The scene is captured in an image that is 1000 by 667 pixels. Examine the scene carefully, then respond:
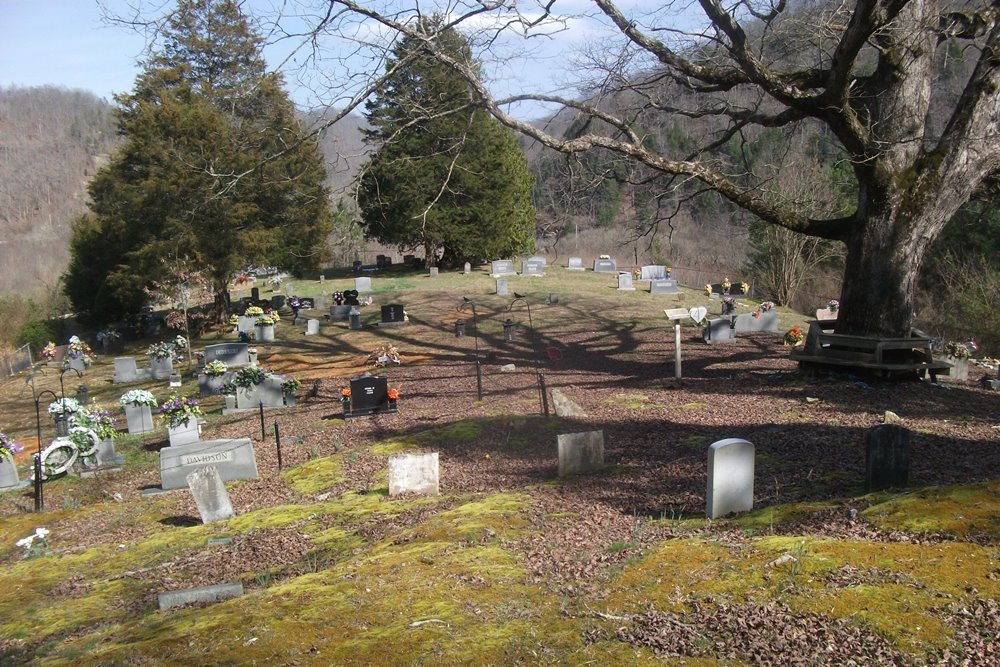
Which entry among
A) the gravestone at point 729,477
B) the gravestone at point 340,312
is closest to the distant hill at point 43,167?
the gravestone at point 340,312

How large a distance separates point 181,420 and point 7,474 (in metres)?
2.71

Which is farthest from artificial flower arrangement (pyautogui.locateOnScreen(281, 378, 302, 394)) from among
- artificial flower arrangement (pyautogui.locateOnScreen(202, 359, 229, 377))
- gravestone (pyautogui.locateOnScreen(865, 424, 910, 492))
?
gravestone (pyautogui.locateOnScreen(865, 424, 910, 492))

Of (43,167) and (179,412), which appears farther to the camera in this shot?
(43,167)

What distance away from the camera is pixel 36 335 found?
35.8 m

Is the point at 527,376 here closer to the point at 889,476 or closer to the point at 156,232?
the point at 889,476

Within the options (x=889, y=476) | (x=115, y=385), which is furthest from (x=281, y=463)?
(x=115, y=385)

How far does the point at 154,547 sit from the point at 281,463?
3569mm

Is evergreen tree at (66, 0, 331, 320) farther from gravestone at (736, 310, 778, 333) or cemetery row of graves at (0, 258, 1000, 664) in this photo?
gravestone at (736, 310, 778, 333)

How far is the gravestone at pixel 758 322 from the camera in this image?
22125mm

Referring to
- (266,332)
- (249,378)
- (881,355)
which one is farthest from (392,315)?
(881,355)

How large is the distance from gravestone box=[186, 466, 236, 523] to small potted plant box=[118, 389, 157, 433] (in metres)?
7.39

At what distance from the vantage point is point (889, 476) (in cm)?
692

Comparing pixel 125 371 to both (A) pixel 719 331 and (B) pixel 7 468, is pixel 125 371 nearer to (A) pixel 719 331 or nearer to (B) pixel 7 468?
(B) pixel 7 468

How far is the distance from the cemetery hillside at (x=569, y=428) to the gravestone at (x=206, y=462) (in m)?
0.03
